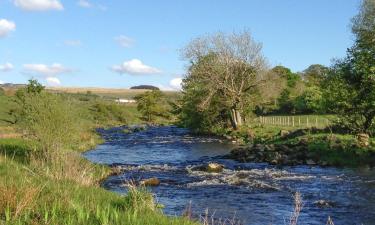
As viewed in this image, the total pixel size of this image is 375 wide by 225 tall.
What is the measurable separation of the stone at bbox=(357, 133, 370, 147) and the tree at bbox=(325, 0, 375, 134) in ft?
6.46

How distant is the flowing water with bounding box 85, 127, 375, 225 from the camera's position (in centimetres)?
1917

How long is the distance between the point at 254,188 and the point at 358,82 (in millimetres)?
19274

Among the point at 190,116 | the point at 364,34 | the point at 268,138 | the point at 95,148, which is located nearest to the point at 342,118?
the point at 364,34

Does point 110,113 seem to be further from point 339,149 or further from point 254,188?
point 254,188

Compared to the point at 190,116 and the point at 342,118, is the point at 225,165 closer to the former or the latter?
the point at 342,118

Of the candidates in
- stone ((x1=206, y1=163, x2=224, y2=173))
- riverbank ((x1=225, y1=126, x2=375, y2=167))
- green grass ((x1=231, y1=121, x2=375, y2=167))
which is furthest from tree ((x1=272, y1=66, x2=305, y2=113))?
stone ((x1=206, y1=163, x2=224, y2=173))

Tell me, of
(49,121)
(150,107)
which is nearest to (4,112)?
(150,107)

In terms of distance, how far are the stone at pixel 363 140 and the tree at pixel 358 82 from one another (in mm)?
1970

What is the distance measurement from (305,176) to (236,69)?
135 feet

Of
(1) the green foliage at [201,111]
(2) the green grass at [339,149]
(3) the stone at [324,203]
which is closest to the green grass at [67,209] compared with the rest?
(3) the stone at [324,203]

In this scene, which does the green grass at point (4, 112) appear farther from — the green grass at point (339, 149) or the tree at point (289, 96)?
the green grass at point (339, 149)

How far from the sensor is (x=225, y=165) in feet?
115

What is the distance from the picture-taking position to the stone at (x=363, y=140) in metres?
35.9

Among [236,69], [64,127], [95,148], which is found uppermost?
[236,69]
